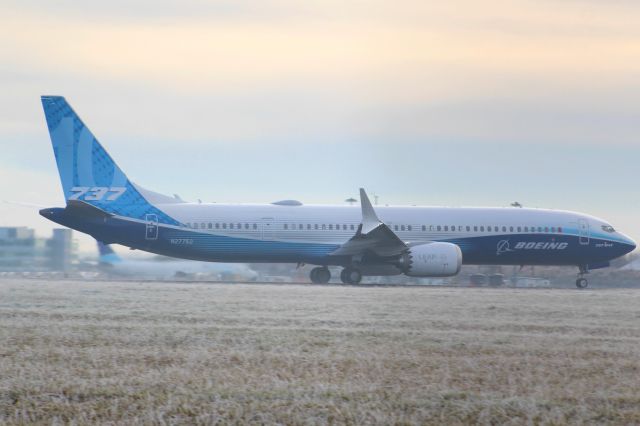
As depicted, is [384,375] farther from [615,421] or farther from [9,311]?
[9,311]

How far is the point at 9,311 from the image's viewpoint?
18547 mm

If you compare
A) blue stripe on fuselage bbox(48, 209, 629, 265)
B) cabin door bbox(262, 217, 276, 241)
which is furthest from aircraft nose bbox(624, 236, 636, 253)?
cabin door bbox(262, 217, 276, 241)

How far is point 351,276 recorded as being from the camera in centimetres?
4141

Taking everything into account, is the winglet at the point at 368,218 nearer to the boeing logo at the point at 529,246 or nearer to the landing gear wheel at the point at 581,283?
the boeing logo at the point at 529,246

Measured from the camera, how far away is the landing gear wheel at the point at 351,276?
136 ft

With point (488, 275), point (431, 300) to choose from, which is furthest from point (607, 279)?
point (431, 300)

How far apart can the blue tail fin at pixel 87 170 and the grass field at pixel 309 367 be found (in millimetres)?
19692

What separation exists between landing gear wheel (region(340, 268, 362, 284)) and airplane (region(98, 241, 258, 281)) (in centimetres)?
393

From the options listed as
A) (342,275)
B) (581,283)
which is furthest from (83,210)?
(581,283)

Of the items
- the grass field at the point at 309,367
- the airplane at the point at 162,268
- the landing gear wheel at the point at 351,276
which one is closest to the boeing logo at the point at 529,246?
the landing gear wheel at the point at 351,276

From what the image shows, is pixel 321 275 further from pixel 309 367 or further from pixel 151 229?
pixel 309 367

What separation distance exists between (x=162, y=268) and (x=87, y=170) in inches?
193

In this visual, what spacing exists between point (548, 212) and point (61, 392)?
3791 centimetres

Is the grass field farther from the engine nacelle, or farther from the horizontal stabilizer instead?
the engine nacelle
